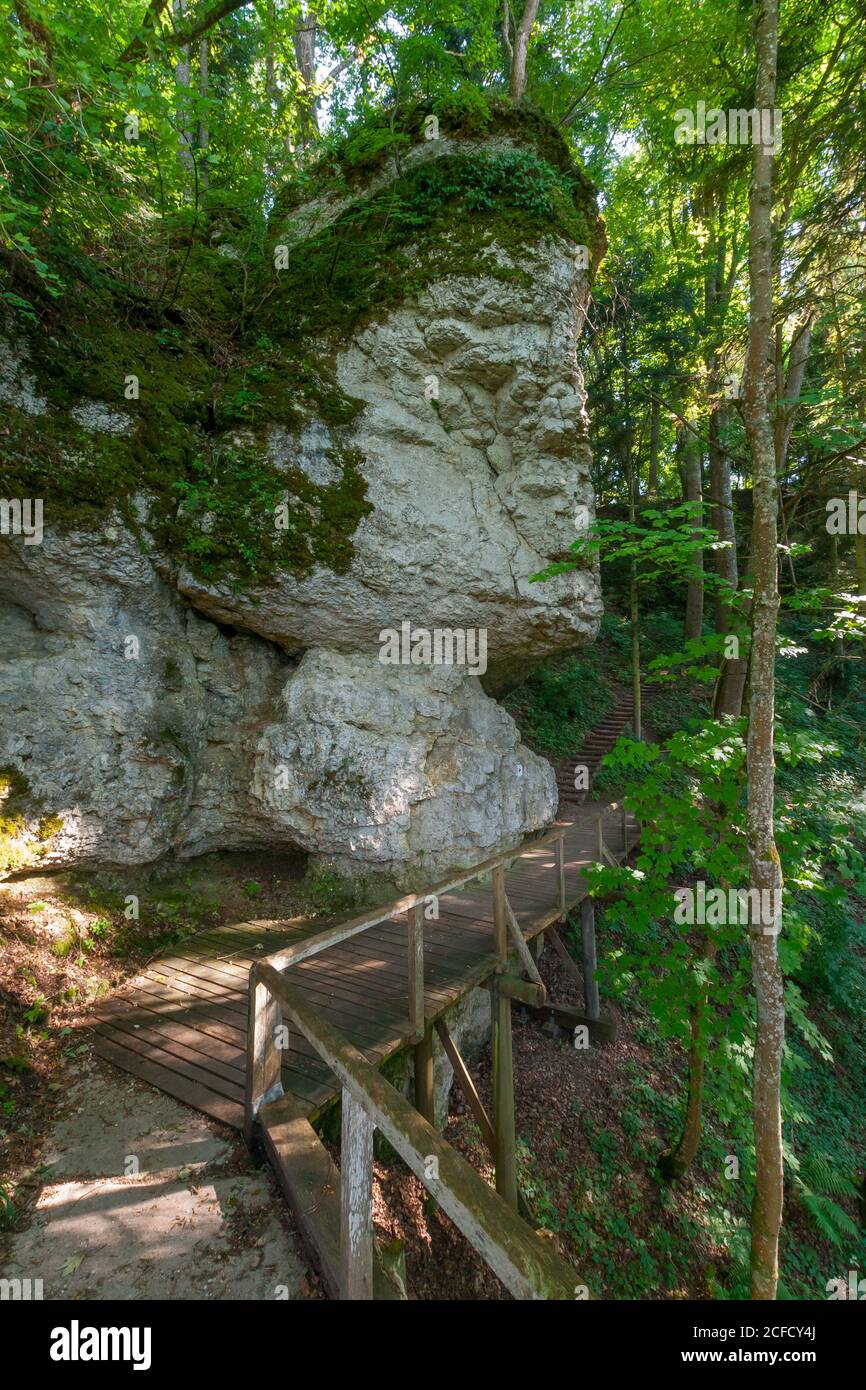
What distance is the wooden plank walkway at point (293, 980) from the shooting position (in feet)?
11.6

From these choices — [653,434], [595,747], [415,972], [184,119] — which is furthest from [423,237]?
[653,434]

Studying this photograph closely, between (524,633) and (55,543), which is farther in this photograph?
(524,633)

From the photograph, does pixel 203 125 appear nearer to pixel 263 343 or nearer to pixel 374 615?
pixel 263 343

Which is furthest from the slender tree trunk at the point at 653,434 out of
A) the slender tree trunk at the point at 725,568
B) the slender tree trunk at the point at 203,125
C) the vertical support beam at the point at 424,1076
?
the vertical support beam at the point at 424,1076

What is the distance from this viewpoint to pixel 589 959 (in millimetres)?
7699

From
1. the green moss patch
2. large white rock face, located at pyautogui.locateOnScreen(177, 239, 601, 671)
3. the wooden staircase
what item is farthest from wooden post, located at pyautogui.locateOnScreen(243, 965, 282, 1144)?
the wooden staircase

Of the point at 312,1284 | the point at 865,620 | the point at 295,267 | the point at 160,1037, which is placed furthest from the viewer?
the point at 295,267

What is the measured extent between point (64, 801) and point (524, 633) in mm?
5499

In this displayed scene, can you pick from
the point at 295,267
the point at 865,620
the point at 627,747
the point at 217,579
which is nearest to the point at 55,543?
the point at 217,579

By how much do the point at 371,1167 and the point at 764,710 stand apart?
3248 millimetres

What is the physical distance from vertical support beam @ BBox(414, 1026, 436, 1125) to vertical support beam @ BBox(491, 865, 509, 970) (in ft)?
3.72

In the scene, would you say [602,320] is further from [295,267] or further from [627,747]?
[627,747]

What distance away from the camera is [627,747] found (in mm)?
4414

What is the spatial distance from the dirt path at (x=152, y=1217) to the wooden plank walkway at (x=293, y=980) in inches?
10.2
